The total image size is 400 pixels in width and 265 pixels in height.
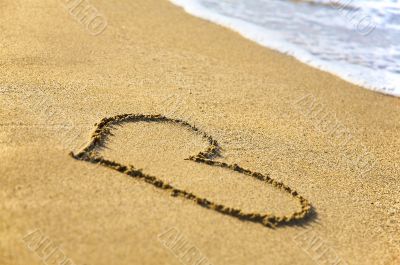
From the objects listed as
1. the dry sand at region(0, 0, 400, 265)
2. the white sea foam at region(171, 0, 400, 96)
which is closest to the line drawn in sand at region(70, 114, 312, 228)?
the dry sand at region(0, 0, 400, 265)

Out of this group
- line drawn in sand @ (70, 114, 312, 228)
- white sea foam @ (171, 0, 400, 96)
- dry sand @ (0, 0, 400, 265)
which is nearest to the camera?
dry sand @ (0, 0, 400, 265)

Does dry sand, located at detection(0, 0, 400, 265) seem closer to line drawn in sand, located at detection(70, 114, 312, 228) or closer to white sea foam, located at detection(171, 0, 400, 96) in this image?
line drawn in sand, located at detection(70, 114, 312, 228)

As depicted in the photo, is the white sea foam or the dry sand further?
the white sea foam

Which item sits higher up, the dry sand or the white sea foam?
the white sea foam

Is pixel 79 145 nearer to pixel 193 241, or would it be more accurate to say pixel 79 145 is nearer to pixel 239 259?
pixel 193 241

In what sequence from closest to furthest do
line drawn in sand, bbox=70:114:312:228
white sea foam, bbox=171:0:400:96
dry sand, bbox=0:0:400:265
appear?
dry sand, bbox=0:0:400:265, line drawn in sand, bbox=70:114:312:228, white sea foam, bbox=171:0:400:96
